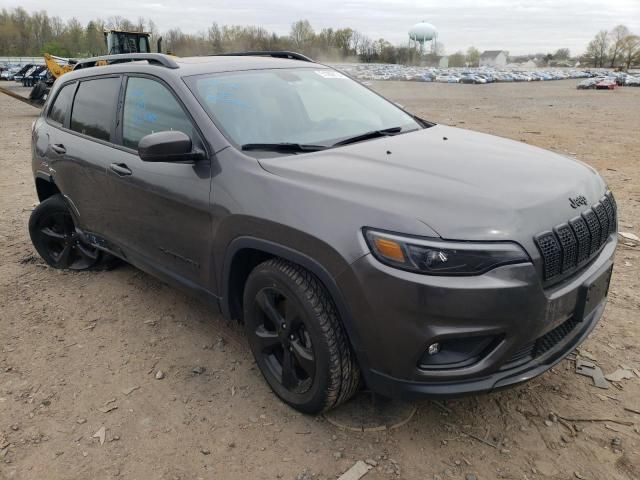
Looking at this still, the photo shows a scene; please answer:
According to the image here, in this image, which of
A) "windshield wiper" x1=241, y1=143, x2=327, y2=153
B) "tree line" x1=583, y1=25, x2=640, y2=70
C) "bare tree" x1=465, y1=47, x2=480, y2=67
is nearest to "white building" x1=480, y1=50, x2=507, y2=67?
"bare tree" x1=465, y1=47, x2=480, y2=67

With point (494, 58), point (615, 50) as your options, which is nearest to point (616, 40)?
point (615, 50)

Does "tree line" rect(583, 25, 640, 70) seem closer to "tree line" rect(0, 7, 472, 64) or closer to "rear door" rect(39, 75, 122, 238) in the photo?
"tree line" rect(0, 7, 472, 64)

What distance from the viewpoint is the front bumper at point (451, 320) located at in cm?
208

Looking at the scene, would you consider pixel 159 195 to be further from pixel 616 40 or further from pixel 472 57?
pixel 472 57

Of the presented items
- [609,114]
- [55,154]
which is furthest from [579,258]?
[609,114]

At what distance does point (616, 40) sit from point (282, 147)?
13022 centimetres

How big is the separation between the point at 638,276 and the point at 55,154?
482 centimetres

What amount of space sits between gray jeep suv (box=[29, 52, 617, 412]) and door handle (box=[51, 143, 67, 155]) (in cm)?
46

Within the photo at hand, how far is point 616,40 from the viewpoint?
4333 inches

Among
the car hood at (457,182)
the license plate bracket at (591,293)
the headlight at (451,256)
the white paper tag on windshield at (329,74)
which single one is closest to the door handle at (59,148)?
the white paper tag on windshield at (329,74)

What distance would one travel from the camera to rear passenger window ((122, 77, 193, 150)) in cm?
313

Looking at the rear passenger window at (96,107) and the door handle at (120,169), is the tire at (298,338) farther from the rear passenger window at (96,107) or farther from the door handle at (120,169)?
the rear passenger window at (96,107)

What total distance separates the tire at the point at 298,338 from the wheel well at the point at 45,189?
2886 millimetres

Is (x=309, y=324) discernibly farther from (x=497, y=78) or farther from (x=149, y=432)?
(x=497, y=78)
